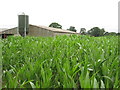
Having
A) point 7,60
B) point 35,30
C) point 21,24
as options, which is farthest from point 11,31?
point 7,60

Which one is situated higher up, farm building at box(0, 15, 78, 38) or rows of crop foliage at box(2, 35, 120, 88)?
farm building at box(0, 15, 78, 38)

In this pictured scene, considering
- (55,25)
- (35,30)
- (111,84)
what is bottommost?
(111,84)

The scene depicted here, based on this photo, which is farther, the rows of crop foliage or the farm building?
the farm building

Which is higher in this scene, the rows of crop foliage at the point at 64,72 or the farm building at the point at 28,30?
the farm building at the point at 28,30

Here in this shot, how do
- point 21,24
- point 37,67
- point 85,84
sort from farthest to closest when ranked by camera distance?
point 21,24, point 37,67, point 85,84

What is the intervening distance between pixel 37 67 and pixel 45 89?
220mm

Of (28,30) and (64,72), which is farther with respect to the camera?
(28,30)

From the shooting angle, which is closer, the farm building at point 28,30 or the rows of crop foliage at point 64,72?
the rows of crop foliage at point 64,72

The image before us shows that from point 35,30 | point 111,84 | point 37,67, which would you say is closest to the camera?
point 111,84

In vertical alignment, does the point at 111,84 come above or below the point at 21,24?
below

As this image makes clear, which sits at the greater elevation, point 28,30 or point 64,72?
point 28,30

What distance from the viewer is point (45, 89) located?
584mm

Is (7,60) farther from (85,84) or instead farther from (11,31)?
(11,31)

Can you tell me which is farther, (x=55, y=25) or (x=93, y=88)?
(x=55, y=25)
